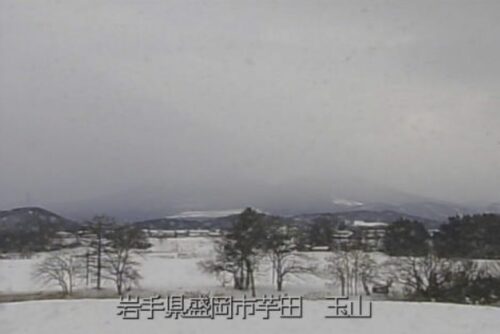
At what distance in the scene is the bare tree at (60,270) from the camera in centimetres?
242

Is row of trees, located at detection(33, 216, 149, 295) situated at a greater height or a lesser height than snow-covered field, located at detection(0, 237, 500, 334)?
greater

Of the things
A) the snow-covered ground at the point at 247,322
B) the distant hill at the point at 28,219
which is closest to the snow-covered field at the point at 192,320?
the snow-covered ground at the point at 247,322

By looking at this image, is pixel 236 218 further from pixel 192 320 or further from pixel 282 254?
pixel 192 320

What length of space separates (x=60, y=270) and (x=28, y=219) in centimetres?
26

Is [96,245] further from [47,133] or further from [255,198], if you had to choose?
[255,198]

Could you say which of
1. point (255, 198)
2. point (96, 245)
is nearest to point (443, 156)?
point (255, 198)

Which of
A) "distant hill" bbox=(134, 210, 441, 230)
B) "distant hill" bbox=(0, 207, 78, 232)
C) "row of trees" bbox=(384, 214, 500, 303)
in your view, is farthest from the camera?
"row of trees" bbox=(384, 214, 500, 303)

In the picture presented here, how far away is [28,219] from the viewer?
93.4 inches

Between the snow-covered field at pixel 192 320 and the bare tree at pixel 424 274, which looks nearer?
the snow-covered field at pixel 192 320

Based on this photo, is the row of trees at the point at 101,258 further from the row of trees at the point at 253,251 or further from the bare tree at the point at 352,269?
the bare tree at the point at 352,269

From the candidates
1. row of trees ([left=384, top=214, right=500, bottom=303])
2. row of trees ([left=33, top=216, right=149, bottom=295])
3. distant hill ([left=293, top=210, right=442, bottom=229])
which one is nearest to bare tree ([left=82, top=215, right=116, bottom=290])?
row of trees ([left=33, top=216, right=149, bottom=295])

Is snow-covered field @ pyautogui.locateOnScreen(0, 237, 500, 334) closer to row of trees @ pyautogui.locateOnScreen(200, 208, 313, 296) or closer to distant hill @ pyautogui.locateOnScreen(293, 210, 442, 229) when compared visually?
row of trees @ pyautogui.locateOnScreen(200, 208, 313, 296)

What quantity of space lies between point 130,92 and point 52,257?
756mm

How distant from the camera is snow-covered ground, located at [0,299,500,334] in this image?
7.85 feet
